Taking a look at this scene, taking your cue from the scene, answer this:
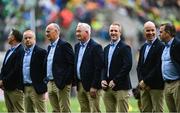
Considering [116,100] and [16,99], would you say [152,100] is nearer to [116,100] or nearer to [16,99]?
[116,100]

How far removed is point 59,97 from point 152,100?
57.4 inches

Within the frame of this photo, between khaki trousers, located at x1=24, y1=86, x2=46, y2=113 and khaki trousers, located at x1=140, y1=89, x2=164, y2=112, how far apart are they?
1643mm

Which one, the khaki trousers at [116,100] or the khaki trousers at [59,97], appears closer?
the khaki trousers at [116,100]

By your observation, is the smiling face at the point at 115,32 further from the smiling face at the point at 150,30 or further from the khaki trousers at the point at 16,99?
the khaki trousers at the point at 16,99

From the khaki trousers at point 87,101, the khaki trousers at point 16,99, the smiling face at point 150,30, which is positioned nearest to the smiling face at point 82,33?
the khaki trousers at point 87,101

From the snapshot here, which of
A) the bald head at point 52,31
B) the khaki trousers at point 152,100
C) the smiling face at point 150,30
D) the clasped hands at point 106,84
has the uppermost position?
the bald head at point 52,31

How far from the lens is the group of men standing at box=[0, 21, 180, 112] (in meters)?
9.48

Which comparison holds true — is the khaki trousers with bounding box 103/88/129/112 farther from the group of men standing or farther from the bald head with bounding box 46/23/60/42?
the bald head with bounding box 46/23/60/42

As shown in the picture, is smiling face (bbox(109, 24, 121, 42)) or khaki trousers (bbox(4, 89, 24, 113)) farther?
khaki trousers (bbox(4, 89, 24, 113))

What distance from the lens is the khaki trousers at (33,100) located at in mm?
10227

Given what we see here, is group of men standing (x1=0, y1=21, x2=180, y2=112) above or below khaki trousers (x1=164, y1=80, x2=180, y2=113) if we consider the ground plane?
above

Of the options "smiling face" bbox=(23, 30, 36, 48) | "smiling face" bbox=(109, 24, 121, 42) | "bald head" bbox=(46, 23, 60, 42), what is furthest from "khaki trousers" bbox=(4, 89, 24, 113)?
"smiling face" bbox=(109, 24, 121, 42)

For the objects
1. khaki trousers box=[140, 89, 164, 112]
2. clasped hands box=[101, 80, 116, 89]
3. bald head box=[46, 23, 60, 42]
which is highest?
bald head box=[46, 23, 60, 42]

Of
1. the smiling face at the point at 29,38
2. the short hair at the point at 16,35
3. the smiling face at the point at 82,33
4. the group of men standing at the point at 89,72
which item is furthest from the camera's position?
the short hair at the point at 16,35
